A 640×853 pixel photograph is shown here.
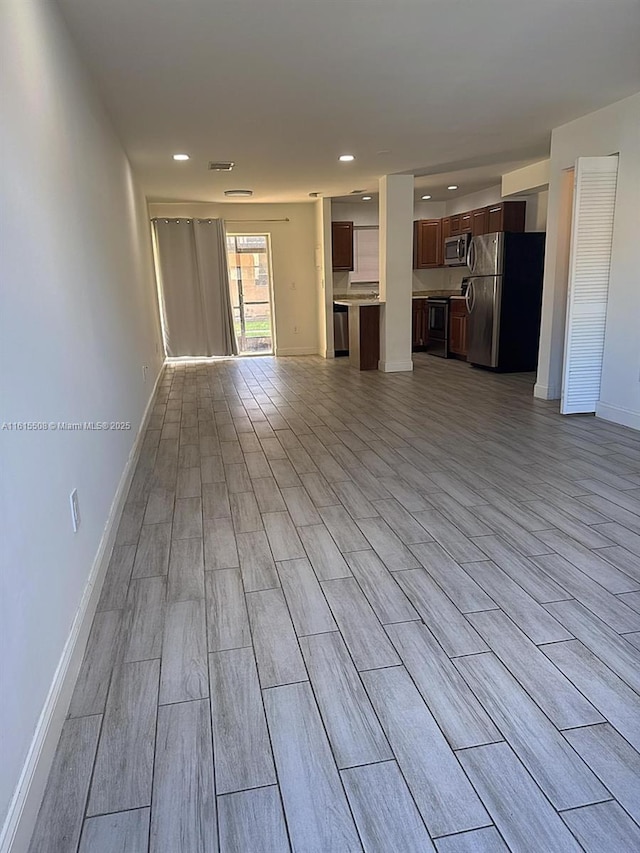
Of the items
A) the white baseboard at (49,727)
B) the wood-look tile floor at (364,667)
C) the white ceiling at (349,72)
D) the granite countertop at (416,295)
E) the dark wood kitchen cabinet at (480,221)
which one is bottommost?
the wood-look tile floor at (364,667)

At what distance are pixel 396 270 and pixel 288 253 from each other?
279 cm

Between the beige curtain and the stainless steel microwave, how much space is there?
3.56 meters

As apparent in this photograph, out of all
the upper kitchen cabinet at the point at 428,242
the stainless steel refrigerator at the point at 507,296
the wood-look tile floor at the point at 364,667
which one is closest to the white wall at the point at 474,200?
the upper kitchen cabinet at the point at 428,242

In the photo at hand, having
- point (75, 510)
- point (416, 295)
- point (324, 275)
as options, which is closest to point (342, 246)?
point (324, 275)

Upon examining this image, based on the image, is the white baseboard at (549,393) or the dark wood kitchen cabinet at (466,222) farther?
the dark wood kitchen cabinet at (466,222)

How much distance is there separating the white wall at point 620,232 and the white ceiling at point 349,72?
0.18 meters

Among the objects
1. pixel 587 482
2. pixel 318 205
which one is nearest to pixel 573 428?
→ pixel 587 482

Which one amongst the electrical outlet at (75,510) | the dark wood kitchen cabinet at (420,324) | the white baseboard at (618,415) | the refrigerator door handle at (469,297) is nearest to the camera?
the electrical outlet at (75,510)

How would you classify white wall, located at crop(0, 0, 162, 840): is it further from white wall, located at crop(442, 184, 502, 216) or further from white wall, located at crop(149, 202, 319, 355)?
white wall, located at crop(442, 184, 502, 216)

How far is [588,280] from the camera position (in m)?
4.65

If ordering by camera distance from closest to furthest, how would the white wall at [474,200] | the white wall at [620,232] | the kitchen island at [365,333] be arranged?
the white wall at [620,232]
the kitchen island at [365,333]
the white wall at [474,200]

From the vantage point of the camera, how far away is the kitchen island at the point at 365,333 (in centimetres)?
738

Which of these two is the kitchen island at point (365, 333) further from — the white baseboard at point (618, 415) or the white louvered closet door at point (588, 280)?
the white baseboard at point (618, 415)

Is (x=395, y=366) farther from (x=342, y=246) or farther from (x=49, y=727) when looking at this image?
(x=49, y=727)
